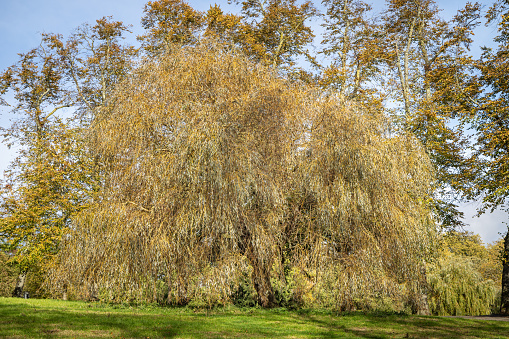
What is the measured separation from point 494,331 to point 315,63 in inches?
686

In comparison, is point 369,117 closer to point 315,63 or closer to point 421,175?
point 421,175

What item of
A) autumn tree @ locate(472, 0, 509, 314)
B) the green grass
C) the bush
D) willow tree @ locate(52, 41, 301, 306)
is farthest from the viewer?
the bush

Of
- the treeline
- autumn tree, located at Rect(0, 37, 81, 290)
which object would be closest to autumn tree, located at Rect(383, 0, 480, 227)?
the treeline

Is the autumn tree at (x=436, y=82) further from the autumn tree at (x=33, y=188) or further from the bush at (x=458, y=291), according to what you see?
the autumn tree at (x=33, y=188)

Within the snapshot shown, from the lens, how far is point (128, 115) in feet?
39.0

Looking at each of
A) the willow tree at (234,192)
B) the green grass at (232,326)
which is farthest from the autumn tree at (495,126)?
the green grass at (232,326)

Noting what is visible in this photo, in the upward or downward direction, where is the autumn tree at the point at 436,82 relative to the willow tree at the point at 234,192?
upward

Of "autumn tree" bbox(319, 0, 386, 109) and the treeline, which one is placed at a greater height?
"autumn tree" bbox(319, 0, 386, 109)

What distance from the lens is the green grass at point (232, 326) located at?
7.10 m

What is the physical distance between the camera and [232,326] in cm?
879

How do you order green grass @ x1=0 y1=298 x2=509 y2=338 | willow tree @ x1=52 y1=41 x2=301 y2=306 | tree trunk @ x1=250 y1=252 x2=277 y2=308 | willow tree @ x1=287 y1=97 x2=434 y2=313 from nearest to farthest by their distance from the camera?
green grass @ x1=0 y1=298 x2=509 y2=338 → willow tree @ x1=52 y1=41 x2=301 y2=306 → willow tree @ x1=287 y1=97 x2=434 y2=313 → tree trunk @ x1=250 y1=252 x2=277 y2=308

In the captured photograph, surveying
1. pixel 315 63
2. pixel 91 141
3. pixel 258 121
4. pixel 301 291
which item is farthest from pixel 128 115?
pixel 315 63

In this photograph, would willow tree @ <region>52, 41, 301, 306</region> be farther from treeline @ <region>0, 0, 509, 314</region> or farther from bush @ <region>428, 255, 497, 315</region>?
bush @ <region>428, 255, 497, 315</region>

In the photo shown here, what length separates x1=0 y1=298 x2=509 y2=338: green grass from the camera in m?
7.10
